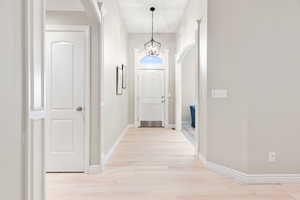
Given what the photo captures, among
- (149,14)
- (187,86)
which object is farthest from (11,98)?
(187,86)

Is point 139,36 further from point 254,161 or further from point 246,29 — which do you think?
point 254,161

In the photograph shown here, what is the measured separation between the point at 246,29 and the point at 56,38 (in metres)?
2.73

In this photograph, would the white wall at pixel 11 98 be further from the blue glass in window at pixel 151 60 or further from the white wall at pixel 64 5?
the blue glass in window at pixel 151 60

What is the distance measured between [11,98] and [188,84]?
8.79 meters

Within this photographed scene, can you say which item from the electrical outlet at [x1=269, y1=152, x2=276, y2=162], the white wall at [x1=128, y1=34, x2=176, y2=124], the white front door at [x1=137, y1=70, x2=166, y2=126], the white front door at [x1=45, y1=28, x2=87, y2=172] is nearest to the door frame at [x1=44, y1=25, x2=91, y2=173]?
the white front door at [x1=45, y1=28, x2=87, y2=172]

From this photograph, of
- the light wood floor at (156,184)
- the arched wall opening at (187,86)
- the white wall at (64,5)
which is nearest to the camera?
the light wood floor at (156,184)

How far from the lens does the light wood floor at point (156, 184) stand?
290 centimetres

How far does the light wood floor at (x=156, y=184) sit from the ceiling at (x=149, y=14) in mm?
3721

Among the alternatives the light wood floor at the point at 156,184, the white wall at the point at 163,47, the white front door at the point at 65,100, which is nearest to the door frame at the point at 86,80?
the white front door at the point at 65,100

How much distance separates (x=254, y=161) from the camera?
3361mm

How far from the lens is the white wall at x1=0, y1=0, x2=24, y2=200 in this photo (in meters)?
1.25

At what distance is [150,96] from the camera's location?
29.6 feet

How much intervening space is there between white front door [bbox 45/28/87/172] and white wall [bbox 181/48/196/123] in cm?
639

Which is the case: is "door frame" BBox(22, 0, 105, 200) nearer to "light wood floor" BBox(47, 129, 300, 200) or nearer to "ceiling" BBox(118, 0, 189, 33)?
"light wood floor" BBox(47, 129, 300, 200)
